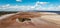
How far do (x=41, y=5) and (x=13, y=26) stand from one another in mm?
385

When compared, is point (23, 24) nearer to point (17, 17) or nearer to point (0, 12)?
point (17, 17)

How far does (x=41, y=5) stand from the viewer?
4.15 feet

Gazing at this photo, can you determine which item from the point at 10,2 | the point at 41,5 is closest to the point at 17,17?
the point at 10,2

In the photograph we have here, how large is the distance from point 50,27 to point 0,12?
58 centimetres

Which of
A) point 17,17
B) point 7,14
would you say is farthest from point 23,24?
point 7,14

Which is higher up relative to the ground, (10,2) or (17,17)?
(10,2)

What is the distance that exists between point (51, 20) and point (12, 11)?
0.44 metres

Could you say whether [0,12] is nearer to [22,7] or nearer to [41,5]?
[22,7]

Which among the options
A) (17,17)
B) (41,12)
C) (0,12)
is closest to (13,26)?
(17,17)

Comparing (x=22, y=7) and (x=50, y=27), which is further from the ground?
(x=22, y=7)

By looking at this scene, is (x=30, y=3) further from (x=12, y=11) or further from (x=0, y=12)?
(x=0, y=12)

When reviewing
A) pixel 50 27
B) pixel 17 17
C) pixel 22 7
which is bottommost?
pixel 50 27

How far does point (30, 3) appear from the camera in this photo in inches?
50.0

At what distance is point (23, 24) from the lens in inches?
49.2
